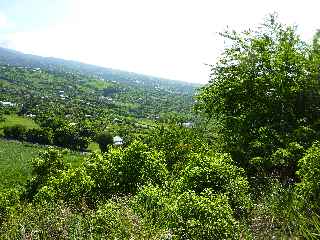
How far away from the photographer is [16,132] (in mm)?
154125

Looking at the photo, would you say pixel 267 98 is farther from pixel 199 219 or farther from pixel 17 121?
pixel 17 121

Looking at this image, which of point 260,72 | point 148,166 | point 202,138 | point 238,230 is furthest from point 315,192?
point 202,138

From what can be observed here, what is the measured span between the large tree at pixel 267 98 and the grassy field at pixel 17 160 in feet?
250

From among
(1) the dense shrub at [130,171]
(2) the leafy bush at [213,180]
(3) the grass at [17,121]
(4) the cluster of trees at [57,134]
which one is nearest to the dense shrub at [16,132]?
(4) the cluster of trees at [57,134]

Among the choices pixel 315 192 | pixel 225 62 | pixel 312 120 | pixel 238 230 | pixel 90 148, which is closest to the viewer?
pixel 238 230

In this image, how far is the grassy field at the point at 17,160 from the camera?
10311 centimetres

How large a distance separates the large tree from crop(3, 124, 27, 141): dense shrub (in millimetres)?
133672

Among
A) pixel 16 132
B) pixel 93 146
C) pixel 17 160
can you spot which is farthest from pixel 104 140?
pixel 16 132

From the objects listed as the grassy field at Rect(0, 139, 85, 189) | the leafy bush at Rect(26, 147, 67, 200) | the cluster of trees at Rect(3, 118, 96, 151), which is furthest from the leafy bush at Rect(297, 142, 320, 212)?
the cluster of trees at Rect(3, 118, 96, 151)

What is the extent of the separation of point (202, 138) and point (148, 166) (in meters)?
12.6

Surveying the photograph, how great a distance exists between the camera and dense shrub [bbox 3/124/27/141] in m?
153

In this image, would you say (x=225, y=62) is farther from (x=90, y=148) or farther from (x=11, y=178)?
(x=90, y=148)

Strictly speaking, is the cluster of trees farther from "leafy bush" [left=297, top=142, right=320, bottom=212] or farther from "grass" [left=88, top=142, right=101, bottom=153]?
"leafy bush" [left=297, top=142, right=320, bottom=212]

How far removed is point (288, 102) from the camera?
23.8 m
